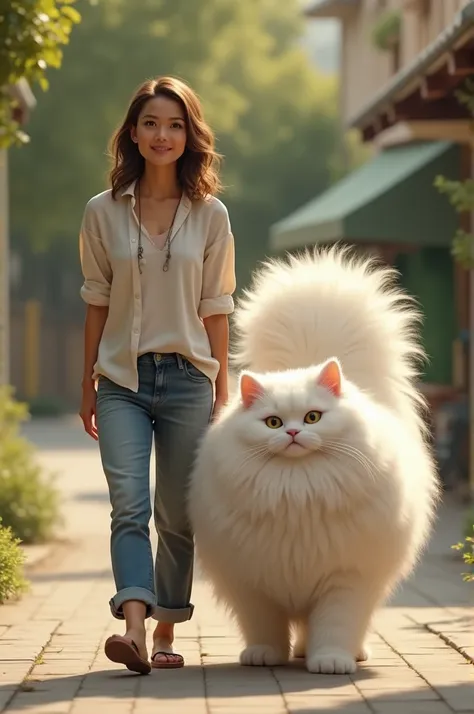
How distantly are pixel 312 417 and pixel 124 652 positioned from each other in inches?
42.6

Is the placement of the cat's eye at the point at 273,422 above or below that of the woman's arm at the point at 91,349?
below

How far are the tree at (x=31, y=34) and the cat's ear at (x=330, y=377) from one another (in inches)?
115

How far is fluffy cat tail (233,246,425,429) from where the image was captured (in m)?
6.58

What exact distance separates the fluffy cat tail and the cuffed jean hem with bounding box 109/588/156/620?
1.27 metres

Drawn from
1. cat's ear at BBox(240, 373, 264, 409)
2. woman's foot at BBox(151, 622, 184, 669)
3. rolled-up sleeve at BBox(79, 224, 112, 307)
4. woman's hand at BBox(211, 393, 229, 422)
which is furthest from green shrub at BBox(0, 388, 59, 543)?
cat's ear at BBox(240, 373, 264, 409)

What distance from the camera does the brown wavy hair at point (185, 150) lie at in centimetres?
613

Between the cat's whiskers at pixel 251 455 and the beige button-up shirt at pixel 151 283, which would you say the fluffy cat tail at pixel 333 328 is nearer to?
the beige button-up shirt at pixel 151 283

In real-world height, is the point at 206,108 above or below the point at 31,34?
above

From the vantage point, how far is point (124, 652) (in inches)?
222

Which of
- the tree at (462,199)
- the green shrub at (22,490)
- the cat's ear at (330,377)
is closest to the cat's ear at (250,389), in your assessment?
the cat's ear at (330,377)

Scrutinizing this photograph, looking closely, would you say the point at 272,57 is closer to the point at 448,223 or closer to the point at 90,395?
the point at 448,223

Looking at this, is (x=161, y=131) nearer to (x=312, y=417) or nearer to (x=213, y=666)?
(x=312, y=417)

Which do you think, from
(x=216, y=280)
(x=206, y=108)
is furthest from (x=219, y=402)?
(x=206, y=108)

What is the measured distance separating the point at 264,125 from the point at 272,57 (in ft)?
24.9
